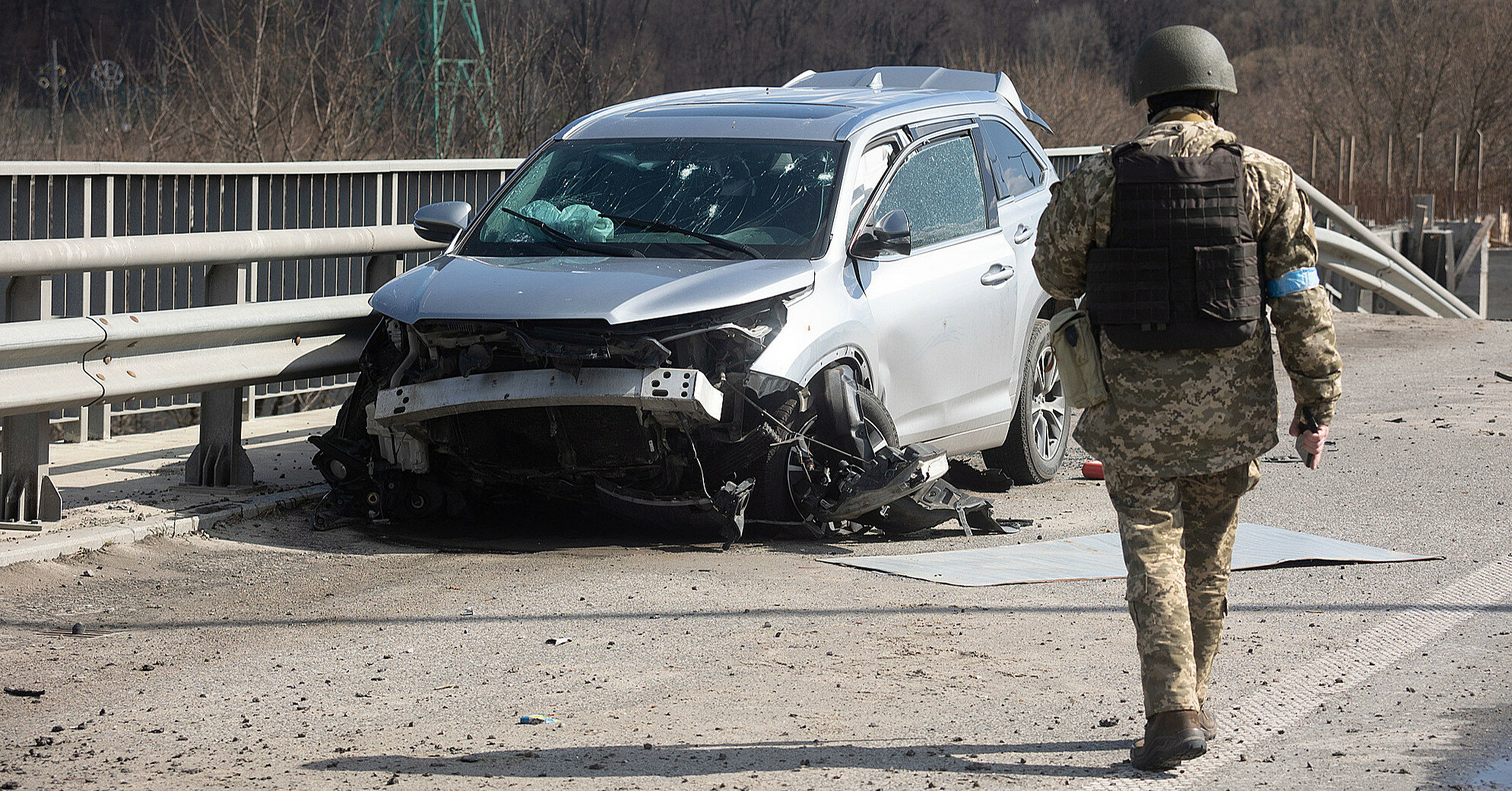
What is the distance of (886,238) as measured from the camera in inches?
275

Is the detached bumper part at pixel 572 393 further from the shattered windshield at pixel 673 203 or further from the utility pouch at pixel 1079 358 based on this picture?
the utility pouch at pixel 1079 358

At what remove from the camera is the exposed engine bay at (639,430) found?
20.8ft

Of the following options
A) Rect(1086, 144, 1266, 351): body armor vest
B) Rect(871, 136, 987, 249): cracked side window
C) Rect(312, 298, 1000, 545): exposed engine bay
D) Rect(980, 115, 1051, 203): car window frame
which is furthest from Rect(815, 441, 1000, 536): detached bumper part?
Rect(1086, 144, 1266, 351): body armor vest

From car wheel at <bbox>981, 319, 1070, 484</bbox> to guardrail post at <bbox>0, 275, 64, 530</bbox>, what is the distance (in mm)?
4444

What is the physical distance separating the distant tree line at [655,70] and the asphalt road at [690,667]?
1446 centimetres

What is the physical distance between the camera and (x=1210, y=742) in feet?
14.3

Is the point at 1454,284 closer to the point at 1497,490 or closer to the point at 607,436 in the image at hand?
the point at 1497,490

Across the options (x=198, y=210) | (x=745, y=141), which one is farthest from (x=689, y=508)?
(x=198, y=210)

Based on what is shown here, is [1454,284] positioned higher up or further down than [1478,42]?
further down

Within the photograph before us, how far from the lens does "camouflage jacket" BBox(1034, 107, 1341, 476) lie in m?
4.22

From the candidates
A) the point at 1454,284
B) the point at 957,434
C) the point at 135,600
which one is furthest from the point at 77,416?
the point at 1454,284

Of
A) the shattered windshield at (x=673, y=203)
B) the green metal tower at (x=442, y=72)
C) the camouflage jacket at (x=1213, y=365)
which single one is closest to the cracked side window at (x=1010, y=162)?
the shattered windshield at (x=673, y=203)

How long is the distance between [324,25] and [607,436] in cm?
2041

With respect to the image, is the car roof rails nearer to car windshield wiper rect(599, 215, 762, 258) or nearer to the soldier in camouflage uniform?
car windshield wiper rect(599, 215, 762, 258)
